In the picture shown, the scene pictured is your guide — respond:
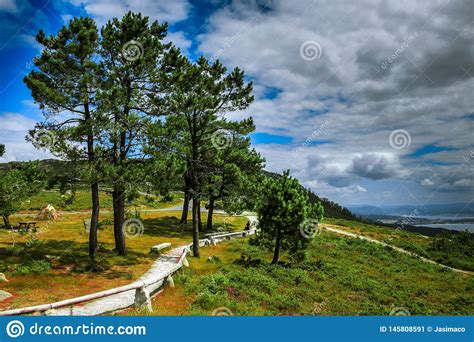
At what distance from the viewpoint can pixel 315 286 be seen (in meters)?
23.7

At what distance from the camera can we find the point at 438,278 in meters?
33.0

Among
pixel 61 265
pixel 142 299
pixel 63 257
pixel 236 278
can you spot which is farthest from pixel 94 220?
pixel 142 299

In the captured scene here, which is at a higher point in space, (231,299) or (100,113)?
(100,113)

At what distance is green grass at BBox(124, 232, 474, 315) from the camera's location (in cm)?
1679

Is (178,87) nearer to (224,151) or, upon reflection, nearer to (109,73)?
(109,73)

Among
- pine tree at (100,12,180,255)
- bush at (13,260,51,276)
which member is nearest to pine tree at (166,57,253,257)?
pine tree at (100,12,180,255)

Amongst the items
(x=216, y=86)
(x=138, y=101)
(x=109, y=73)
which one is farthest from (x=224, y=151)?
(x=109, y=73)

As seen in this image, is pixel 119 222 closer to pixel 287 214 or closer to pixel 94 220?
pixel 94 220

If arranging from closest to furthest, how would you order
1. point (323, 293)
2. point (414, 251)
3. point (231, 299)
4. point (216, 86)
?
point (231, 299), point (323, 293), point (216, 86), point (414, 251)

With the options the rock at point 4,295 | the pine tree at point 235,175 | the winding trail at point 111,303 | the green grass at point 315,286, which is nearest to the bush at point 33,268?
the rock at point 4,295

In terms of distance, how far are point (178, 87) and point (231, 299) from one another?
49.5 ft

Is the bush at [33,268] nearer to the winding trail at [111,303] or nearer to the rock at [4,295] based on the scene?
the rock at [4,295]

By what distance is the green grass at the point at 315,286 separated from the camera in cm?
1679

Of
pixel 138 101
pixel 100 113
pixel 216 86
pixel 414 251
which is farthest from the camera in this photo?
pixel 414 251
